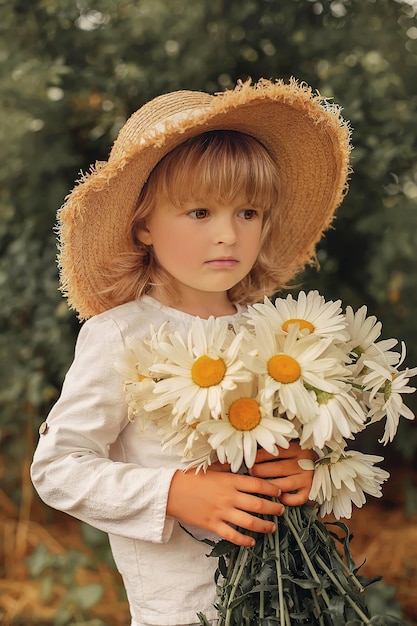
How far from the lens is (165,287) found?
1.61 metres

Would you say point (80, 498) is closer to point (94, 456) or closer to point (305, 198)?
point (94, 456)

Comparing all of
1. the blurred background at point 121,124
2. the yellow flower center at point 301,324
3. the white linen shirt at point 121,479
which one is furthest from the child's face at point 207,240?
the blurred background at point 121,124

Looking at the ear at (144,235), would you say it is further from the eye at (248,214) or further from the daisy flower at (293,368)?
the daisy flower at (293,368)

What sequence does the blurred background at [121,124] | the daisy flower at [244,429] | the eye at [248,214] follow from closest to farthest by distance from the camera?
the daisy flower at [244,429] < the eye at [248,214] < the blurred background at [121,124]

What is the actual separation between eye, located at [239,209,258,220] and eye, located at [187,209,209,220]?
0.08 meters

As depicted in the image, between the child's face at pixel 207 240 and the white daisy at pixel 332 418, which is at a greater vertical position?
the child's face at pixel 207 240

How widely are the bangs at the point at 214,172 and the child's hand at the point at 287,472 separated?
0.47 metres

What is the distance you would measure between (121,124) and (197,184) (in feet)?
3.79

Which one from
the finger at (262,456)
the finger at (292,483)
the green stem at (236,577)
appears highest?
the finger at (262,456)

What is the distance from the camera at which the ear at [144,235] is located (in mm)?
1609

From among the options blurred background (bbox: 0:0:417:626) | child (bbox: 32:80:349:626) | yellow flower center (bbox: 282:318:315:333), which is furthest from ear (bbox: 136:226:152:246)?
blurred background (bbox: 0:0:417:626)

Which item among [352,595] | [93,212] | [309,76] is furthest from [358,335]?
[309,76]

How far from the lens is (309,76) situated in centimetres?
249

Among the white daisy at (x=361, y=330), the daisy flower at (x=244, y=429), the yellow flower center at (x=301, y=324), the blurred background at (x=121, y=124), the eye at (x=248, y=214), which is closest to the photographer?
the daisy flower at (x=244, y=429)
